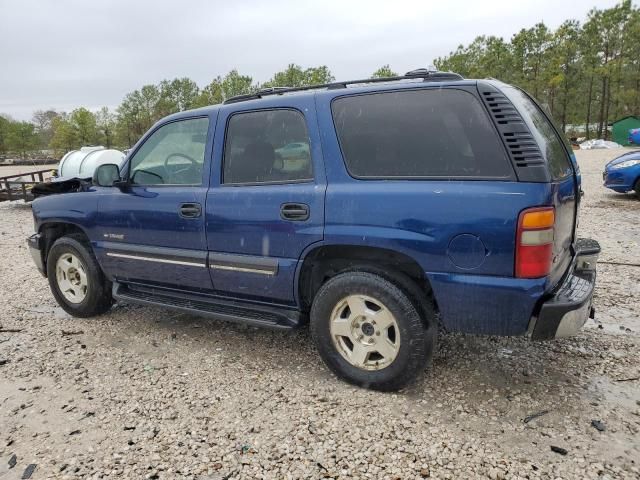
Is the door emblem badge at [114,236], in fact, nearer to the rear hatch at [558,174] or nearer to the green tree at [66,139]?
the rear hatch at [558,174]

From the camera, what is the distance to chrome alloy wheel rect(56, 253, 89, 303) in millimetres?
4562

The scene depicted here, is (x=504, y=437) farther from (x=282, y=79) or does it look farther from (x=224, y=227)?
(x=282, y=79)

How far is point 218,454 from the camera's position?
2.60 meters

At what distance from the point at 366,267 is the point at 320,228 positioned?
0.39 m

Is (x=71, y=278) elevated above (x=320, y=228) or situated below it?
below

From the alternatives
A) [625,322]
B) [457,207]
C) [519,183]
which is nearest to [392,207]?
[457,207]

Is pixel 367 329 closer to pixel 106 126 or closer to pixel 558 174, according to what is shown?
pixel 558 174

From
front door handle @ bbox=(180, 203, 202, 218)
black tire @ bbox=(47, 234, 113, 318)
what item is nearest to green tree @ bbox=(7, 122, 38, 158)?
black tire @ bbox=(47, 234, 113, 318)

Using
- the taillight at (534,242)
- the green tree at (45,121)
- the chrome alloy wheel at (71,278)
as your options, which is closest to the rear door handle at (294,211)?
the taillight at (534,242)

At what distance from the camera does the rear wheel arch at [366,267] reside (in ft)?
9.73

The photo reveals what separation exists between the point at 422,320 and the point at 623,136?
3869 cm

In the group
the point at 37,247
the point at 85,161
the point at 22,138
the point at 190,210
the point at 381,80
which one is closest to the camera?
the point at 381,80

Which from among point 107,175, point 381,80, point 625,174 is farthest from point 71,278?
point 625,174

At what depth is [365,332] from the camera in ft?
10.2
